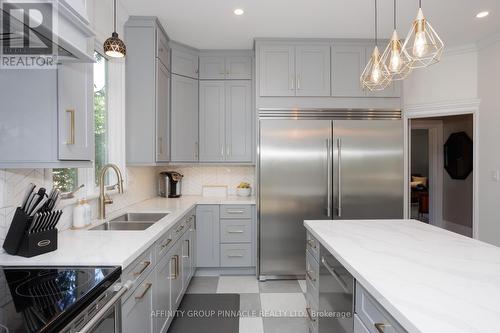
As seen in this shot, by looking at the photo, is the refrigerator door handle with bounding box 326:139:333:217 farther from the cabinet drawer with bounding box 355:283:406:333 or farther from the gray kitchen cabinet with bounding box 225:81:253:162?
the cabinet drawer with bounding box 355:283:406:333

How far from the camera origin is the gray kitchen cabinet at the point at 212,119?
11.3 feet

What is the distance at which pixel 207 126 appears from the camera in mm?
3438

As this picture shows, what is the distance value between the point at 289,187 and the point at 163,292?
1.67m

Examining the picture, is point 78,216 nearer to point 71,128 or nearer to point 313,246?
point 71,128

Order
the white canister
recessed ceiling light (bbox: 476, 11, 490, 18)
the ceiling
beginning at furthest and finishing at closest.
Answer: recessed ceiling light (bbox: 476, 11, 490, 18)
the ceiling
the white canister

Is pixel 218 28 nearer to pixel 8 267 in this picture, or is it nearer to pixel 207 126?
pixel 207 126

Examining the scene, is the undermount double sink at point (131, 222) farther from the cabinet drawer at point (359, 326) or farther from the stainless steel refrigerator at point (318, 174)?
the cabinet drawer at point (359, 326)

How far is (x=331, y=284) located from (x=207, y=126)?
2.45m

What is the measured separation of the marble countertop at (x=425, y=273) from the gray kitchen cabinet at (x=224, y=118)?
6.28 ft

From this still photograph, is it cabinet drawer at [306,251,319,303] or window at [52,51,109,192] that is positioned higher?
window at [52,51,109,192]

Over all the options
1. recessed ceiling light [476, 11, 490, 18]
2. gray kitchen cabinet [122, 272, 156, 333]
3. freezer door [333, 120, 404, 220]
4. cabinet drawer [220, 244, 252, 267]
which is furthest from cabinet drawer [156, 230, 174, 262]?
recessed ceiling light [476, 11, 490, 18]

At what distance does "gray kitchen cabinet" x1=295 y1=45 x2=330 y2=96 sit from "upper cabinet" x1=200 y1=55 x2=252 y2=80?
2.18 ft

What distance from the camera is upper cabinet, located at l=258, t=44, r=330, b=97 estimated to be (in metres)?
3.10

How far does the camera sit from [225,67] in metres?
3.43
